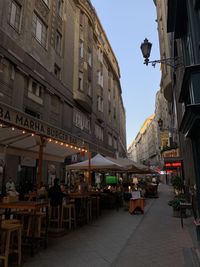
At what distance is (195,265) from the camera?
543 centimetres

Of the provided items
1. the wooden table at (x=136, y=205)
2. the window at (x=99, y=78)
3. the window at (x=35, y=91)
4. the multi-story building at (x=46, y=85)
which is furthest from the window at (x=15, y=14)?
the window at (x=99, y=78)

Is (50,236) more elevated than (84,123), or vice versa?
(84,123)

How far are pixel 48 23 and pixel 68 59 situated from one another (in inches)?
184

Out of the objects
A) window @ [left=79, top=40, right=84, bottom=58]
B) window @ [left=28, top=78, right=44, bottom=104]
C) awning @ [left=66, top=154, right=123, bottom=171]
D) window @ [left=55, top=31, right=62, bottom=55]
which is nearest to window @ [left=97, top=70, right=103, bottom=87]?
window @ [left=79, top=40, right=84, bottom=58]

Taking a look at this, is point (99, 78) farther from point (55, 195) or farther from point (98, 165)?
point (55, 195)

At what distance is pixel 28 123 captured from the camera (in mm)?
7301

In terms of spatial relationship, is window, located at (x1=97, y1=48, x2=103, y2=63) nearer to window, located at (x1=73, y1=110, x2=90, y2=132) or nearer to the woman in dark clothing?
window, located at (x1=73, y1=110, x2=90, y2=132)

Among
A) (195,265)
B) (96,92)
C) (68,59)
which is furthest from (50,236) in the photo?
(96,92)

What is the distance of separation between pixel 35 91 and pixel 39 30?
17.8 feet

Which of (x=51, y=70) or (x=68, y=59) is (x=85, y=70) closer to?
(x=68, y=59)

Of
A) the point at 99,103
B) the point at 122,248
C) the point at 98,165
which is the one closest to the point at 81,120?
the point at 99,103

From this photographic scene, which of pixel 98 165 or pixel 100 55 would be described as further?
pixel 100 55

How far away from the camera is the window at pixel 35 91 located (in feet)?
61.2

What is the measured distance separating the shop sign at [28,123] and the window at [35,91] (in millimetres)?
10030
